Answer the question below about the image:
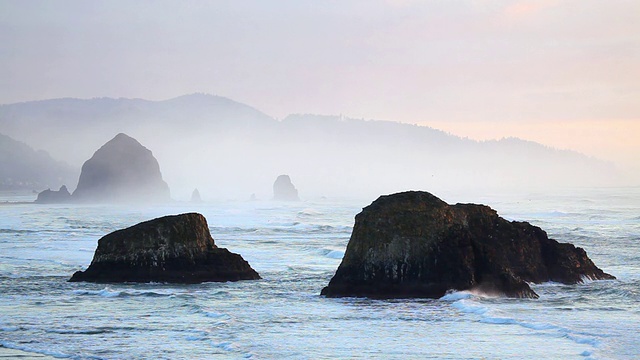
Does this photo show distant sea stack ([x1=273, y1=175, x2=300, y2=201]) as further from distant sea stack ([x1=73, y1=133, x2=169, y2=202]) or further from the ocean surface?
the ocean surface

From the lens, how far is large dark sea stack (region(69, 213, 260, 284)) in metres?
26.1

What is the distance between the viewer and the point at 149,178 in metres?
162

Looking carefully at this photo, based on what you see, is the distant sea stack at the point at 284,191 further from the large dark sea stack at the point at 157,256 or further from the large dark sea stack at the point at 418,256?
the large dark sea stack at the point at 418,256

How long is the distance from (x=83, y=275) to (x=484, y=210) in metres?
11.3

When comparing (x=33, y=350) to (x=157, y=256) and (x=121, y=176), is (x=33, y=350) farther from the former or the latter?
(x=121, y=176)

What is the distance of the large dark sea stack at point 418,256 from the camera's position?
73.9ft

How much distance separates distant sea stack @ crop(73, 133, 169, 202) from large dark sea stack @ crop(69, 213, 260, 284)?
11825 cm

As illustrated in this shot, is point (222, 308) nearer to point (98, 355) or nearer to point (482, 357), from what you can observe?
point (98, 355)

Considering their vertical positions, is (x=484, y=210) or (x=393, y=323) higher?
(x=484, y=210)

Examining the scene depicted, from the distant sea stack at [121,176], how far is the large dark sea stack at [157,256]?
11825 cm

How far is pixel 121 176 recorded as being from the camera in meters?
154

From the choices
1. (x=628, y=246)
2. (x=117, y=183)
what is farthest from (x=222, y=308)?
(x=117, y=183)

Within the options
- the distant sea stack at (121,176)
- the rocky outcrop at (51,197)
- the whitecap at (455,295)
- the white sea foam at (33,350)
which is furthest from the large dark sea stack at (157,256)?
the distant sea stack at (121,176)

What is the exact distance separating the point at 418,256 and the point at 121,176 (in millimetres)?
136414
